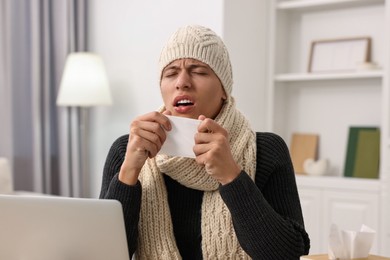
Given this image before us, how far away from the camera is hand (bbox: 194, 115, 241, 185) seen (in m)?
1.26

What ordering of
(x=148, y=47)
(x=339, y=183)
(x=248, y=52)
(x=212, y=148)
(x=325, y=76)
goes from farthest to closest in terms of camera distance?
(x=148, y=47), (x=248, y=52), (x=325, y=76), (x=339, y=183), (x=212, y=148)

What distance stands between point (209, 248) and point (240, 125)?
0.32 meters

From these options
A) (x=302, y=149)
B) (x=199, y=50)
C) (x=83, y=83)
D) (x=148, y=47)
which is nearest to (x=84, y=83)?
(x=83, y=83)

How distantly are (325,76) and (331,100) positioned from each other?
223mm

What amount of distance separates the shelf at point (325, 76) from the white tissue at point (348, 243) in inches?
86.6

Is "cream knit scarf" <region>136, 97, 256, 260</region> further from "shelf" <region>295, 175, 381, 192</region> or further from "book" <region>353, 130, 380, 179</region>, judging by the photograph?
"book" <region>353, 130, 380, 179</region>

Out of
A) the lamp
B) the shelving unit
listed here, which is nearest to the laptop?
the shelving unit

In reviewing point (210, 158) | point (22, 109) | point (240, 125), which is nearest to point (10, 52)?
point (22, 109)

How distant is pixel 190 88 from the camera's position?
4.62 feet

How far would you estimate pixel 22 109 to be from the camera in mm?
3643

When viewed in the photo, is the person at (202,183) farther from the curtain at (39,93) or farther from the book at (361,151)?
the curtain at (39,93)

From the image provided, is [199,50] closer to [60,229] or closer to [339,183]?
[60,229]

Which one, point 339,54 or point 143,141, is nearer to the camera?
point 143,141

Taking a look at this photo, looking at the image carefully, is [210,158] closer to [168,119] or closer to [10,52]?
[168,119]
